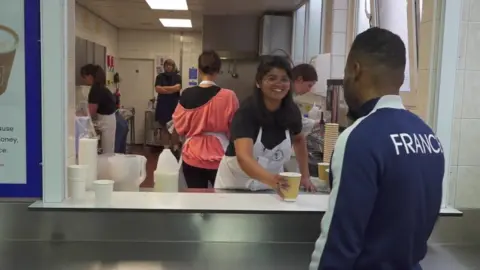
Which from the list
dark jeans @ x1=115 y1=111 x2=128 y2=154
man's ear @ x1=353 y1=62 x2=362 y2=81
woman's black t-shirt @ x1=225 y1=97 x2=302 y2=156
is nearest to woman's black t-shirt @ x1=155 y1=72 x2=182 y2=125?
dark jeans @ x1=115 y1=111 x2=128 y2=154

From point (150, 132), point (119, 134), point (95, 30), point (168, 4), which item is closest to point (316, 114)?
point (119, 134)

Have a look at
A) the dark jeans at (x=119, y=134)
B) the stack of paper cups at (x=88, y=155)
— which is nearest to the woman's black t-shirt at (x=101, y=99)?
the dark jeans at (x=119, y=134)

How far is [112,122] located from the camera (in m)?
4.76

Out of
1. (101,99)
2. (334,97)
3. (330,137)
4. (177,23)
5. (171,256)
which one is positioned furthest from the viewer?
(177,23)

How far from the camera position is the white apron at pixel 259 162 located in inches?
82.8

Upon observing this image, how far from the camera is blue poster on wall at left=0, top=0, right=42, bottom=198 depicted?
5.11 feet

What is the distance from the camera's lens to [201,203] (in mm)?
1661

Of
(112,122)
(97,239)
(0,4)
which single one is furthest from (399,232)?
(112,122)

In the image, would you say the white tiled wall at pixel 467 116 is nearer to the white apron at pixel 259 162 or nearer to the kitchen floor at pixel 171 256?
the kitchen floor at pixel 171 256

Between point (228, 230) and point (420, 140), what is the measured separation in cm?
85

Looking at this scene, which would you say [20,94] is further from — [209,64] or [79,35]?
[79,35]

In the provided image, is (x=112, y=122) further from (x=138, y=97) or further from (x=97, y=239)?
(x=138, y=97)

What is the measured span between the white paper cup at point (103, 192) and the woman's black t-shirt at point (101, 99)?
123 inches

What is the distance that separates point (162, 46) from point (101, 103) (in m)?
4.97
